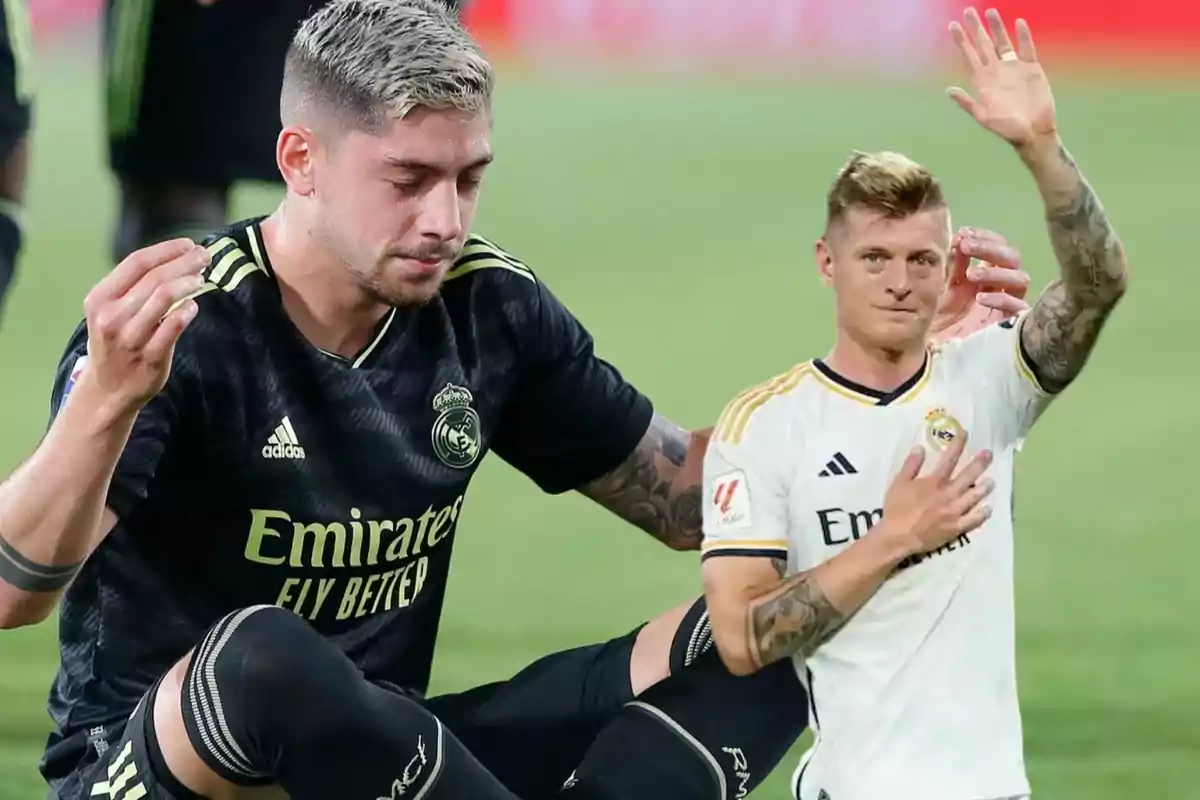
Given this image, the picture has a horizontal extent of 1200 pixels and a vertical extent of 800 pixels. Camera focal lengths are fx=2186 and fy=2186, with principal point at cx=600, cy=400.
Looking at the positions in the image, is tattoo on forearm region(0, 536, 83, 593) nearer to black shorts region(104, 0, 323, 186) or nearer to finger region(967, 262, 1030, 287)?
finger region(967, 262, 1030, 287)

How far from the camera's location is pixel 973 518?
2797mm

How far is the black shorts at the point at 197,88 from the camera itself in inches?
208

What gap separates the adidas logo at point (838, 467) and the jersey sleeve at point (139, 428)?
85cm

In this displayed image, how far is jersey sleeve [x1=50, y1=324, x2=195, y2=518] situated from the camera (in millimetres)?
2721

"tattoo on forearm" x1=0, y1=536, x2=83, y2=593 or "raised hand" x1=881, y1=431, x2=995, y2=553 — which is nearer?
"tattoo on forearm" x1=0, y1=536, x2=83, y2=593

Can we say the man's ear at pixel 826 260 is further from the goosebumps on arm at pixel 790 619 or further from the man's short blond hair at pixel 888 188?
the goosebumps on arm at pixel 790 619

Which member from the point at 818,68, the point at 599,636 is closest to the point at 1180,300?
the point at 599,636

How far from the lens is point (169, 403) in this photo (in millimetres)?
2795

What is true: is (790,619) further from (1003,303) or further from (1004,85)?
(1004,85)

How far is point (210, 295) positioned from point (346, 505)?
13.3 inches

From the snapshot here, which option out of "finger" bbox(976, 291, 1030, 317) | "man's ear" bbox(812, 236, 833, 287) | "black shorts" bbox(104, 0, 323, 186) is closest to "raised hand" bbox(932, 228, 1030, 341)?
"finger" bbox(976, 291, 1030, 317)

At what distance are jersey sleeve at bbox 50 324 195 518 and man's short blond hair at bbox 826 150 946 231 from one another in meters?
0.92

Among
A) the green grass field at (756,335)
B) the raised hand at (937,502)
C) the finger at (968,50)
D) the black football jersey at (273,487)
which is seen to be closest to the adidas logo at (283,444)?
the black football jersey at (273,487)

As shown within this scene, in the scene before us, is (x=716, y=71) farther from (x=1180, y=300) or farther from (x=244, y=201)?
(x=1180, y=300)
